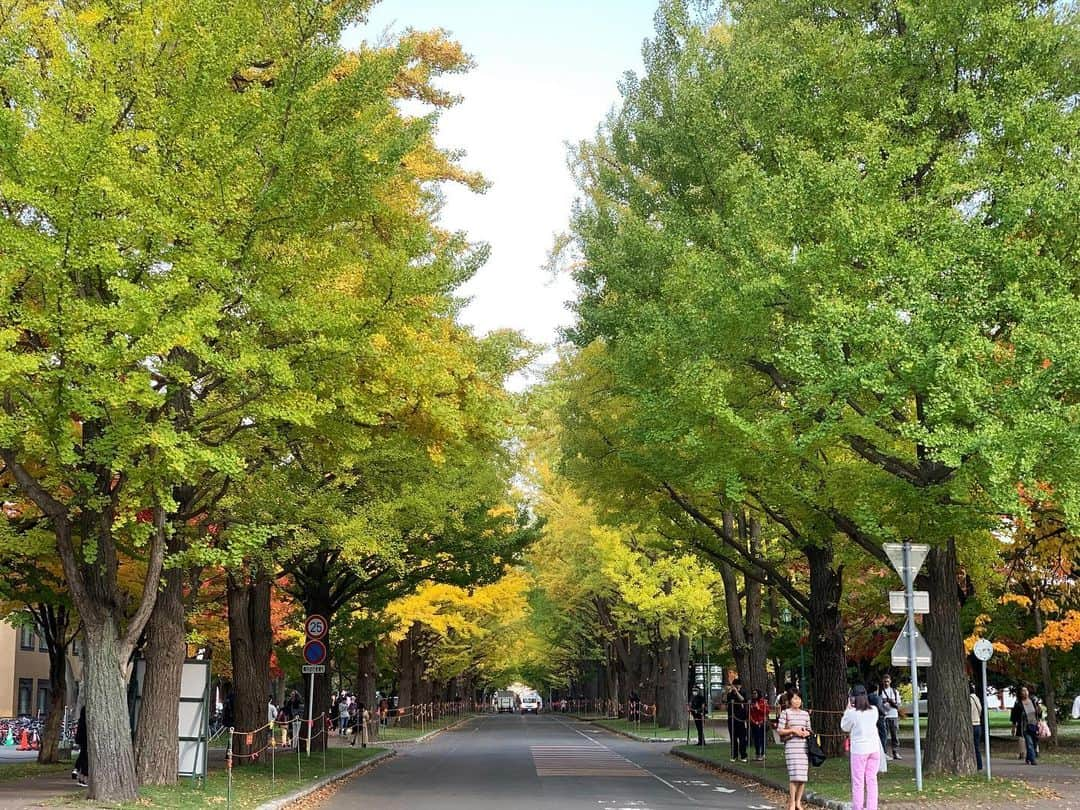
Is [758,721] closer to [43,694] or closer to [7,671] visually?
[7,671]

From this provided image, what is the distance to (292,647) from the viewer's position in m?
47.3

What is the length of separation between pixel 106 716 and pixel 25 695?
45.2 m

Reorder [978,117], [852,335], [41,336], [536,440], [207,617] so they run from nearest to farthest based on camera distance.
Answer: [41,336] → [852,335] → [978,117] → [207,617] → [536,440]

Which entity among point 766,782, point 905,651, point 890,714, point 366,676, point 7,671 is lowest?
point 766,782

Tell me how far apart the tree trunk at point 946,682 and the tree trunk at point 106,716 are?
502 inches

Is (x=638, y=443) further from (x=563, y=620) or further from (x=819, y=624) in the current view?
(x=563, y=620)

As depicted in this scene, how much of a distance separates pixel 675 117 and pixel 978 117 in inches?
234

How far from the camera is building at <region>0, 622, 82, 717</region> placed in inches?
2108

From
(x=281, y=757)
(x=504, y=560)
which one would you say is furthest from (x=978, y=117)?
(x=281, y=757)

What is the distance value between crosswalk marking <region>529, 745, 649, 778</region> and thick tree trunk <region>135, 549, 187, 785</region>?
29.3ft

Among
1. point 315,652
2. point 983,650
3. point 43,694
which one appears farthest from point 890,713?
point 43,694

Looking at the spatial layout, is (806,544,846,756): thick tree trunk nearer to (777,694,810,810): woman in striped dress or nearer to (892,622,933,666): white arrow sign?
(892,622,933,666): white arrow sign

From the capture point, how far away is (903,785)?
62.8 ft

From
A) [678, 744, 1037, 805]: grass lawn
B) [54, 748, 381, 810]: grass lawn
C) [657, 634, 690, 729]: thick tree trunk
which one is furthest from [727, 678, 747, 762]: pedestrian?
[657, 634, 690, 729]: thick tree trunk
